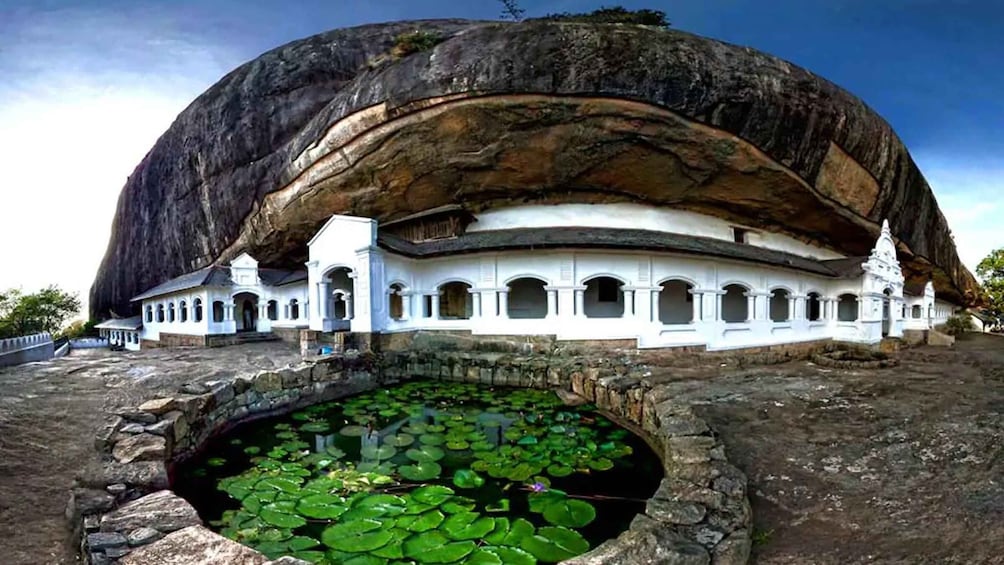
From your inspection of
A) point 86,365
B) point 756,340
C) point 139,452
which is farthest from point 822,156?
point 86,365

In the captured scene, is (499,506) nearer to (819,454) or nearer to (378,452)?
(378,452)

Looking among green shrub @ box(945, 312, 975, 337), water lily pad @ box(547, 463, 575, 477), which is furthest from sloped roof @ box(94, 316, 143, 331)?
green shrub @ box(945, 312, 975, 337)

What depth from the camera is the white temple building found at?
1260 cm

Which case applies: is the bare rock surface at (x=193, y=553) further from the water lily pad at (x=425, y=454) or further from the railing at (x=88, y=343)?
the railing at (x=88, y=343)

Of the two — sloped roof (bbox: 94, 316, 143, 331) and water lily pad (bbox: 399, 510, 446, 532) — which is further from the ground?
sloped roof (bbox: 94, 316, 143, 331)

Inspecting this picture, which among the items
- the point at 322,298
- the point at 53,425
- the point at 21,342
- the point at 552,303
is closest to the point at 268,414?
the point at 53,425

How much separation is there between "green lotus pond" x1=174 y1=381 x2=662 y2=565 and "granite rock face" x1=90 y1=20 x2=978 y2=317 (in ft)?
30.1

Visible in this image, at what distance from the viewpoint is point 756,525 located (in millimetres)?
3463

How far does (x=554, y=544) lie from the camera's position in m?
3.42

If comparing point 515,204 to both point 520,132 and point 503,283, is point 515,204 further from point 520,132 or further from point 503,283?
point 503,283

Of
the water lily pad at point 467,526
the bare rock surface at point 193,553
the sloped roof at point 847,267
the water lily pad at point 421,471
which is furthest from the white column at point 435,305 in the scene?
the sloped roof at point 847,267

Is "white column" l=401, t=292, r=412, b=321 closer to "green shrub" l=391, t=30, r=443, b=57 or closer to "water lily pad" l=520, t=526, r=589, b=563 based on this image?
"green shrub" l=391, t=30, r=443, b=57

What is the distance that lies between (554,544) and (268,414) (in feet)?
19.4

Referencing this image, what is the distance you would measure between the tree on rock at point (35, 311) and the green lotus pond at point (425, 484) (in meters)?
41.8
